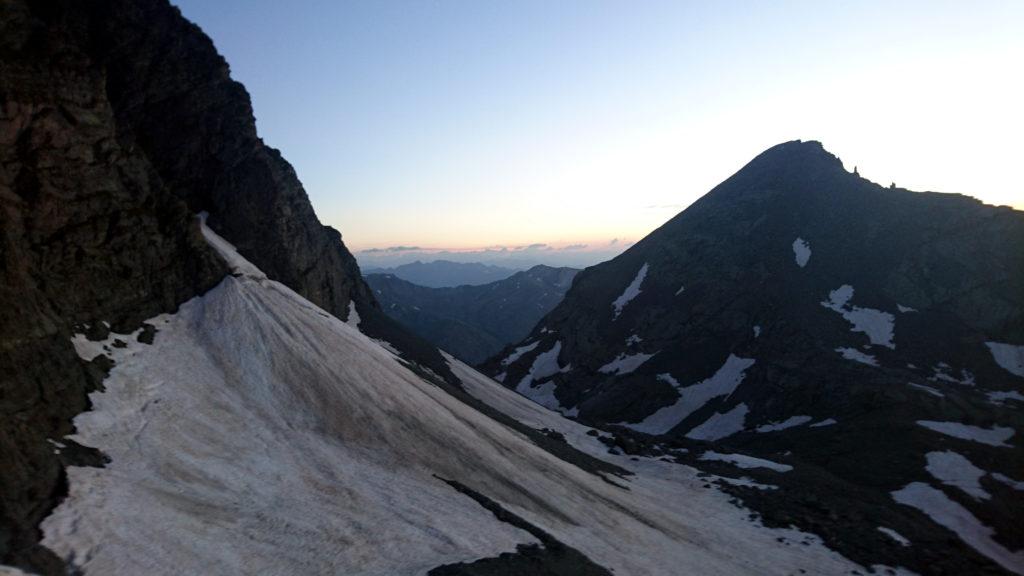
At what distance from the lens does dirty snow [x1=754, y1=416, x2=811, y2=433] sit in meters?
78.2

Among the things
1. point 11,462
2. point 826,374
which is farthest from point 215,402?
point 826,374

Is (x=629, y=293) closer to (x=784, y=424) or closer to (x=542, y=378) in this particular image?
(x=542, y=378)

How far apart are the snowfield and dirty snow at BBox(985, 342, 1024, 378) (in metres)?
61.6

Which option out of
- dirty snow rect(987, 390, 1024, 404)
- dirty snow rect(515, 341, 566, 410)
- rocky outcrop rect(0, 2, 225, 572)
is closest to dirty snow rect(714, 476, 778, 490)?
dirty snow rect(987, 390, 1024, 404)

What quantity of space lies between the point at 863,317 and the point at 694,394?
33.3 m

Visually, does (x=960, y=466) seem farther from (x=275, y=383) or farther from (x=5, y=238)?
(x=5, y=238)

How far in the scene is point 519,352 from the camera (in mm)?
138125

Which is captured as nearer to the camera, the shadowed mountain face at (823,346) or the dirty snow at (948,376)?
the shadowed mountain face at (823,346)

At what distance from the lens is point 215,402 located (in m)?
Result: 34.2

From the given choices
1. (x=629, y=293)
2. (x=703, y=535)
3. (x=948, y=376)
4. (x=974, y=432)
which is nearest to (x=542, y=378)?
(x=629, y=293)

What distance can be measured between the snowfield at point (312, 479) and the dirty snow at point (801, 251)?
7806 cm

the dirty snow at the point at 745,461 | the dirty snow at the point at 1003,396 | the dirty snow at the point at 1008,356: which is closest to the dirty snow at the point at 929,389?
the dirty snow at the point at 1003,396

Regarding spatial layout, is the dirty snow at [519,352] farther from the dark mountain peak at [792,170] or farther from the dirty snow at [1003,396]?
the dirty snow at [1003,396]

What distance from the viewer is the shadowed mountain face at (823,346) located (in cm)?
5500
